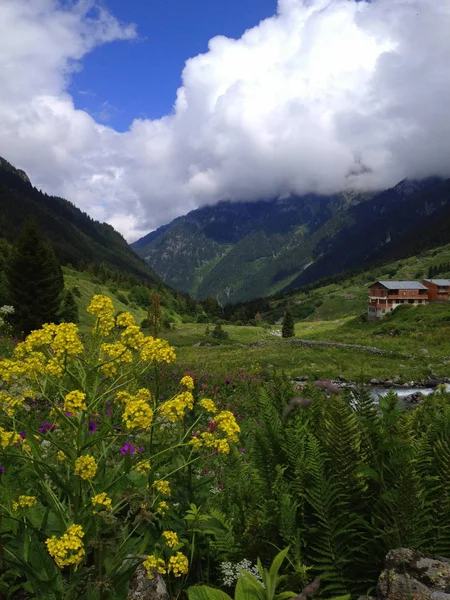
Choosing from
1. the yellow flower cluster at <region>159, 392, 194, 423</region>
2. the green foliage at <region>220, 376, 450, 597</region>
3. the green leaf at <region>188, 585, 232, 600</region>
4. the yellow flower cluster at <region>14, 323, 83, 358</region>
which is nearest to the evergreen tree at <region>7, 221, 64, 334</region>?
the yellow flower cluster at <region>14, 323, 83, 358</region>

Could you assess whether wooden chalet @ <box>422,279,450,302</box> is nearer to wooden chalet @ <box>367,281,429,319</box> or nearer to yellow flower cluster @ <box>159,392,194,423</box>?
wooden chalet @ <box>367,281,429,319</box>

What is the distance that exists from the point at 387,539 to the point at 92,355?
3.08 m

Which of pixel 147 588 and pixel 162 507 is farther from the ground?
pixel 162 507

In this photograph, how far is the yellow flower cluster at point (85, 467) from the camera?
278cm

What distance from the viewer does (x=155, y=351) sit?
12.5 ft

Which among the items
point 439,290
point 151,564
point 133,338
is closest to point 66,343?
point 133,338

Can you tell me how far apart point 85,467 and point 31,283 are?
Answer: 136 ft

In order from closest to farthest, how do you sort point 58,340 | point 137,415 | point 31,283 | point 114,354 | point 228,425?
point 137,415 → point 58,340 → point 228,425 → point 114,354 → point 31,283

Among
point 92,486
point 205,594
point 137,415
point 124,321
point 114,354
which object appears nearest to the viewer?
point 205,594

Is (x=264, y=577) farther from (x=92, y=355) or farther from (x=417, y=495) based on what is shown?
(x=92, y=355)

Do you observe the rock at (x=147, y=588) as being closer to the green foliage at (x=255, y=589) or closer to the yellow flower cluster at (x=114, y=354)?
the green foliage at (x=255, y=589)

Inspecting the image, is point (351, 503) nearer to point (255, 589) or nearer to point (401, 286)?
point (255, 589)

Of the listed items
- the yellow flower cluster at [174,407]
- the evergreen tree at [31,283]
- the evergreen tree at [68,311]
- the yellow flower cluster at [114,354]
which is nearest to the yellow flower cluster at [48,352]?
the yellow flower cluster at [114,354]

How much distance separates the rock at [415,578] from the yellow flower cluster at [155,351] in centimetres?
242
